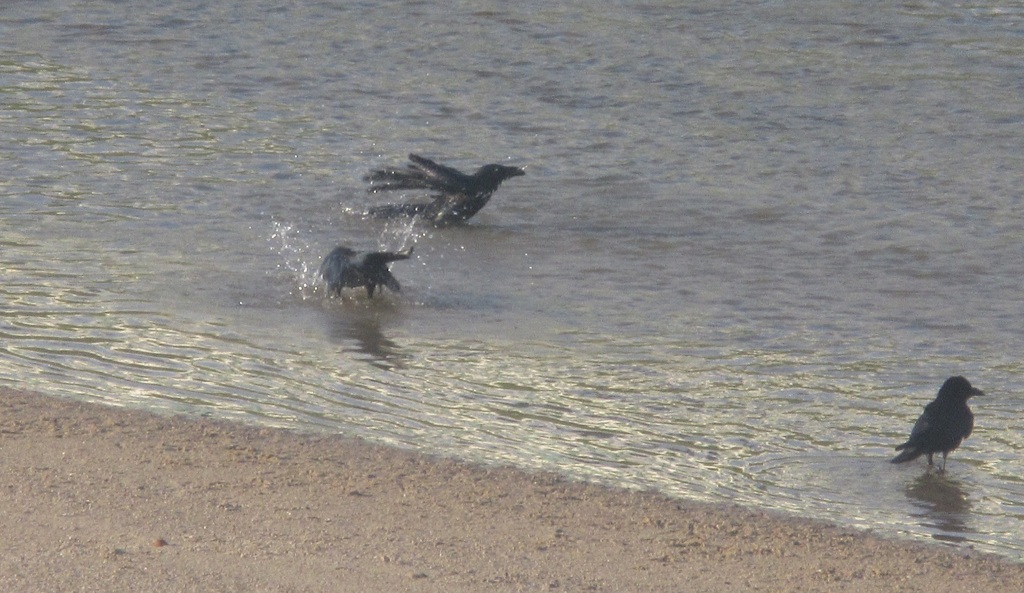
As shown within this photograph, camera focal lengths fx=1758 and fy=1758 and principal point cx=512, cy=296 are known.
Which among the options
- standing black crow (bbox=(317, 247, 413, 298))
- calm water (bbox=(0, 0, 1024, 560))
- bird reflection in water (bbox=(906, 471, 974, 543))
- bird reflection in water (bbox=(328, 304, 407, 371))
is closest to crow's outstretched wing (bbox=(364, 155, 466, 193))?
calm water (bbox=(0, 0, 1024, 560))

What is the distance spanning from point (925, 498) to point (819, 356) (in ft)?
5.69

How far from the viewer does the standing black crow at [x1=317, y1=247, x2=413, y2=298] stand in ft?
28.3

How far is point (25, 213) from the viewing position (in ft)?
33.4

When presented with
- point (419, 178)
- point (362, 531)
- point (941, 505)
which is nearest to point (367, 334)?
point (362, 531)

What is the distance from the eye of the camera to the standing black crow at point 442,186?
11.0m

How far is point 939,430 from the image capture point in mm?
6121

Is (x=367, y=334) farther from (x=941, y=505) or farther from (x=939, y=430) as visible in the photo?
(x=941, y=505)

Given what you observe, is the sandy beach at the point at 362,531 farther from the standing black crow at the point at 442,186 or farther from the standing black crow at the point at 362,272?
the standing black crow at the point at 442,186

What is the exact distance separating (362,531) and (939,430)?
2.15m

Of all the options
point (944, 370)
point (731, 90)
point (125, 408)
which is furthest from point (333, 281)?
point (731, 90)

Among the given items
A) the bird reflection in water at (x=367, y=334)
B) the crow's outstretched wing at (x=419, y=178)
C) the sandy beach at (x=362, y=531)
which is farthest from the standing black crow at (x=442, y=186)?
the sandy beach at (x=362, y=531)

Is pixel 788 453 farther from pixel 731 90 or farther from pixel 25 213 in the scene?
pixel 731 90

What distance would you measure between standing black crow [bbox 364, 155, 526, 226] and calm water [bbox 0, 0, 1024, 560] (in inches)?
6.1

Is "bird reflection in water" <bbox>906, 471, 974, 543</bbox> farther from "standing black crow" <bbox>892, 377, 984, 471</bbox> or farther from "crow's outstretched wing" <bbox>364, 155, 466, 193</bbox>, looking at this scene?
"crow's outstretched wing" <bbox>364, 155, 466, 193</bbox>
